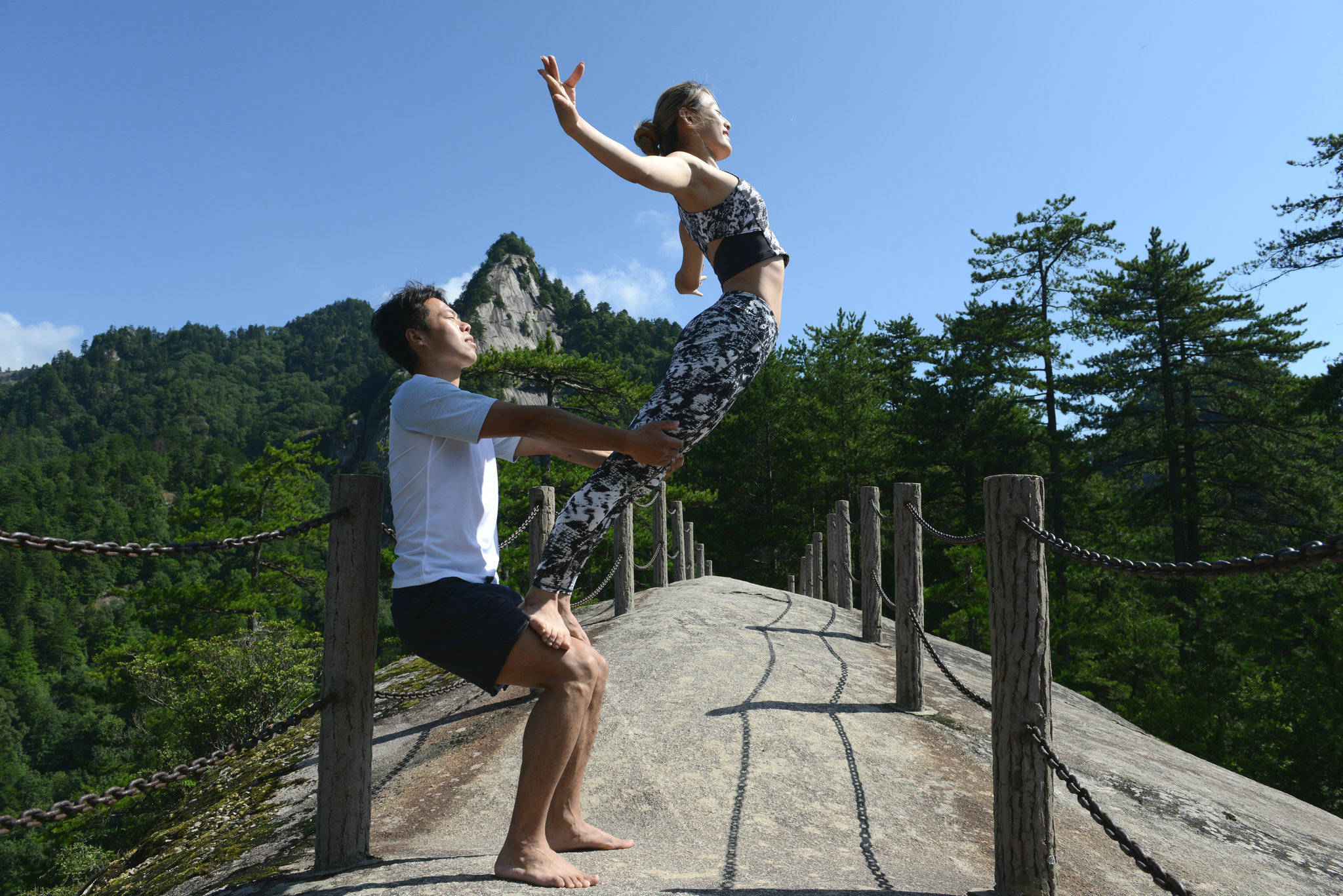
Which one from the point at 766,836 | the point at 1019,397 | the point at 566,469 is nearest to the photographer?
the point at 766,836

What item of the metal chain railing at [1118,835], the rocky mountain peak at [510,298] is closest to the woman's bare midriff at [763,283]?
the metal chain railing at [1118,835]

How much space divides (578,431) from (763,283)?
1.00 metres

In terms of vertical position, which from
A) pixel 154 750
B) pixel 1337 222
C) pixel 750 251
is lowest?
pixel 154 750

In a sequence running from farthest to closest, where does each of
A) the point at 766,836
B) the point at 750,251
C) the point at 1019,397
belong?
1. the point at 1019,397
2. the point at 766,836
3. the point at 750,251

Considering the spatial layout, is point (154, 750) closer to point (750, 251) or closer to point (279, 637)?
point (279, 637)

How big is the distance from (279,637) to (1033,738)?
2306 centimetres

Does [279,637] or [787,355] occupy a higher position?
[787,355]

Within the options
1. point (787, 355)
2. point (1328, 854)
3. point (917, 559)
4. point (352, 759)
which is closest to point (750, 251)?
point (352, 759)

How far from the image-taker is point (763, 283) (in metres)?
2.79

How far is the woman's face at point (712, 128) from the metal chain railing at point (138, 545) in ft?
6.44

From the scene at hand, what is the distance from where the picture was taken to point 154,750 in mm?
23719

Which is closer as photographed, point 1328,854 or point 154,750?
point 1328,854

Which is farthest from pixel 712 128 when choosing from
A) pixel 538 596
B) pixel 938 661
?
pixel 938 661

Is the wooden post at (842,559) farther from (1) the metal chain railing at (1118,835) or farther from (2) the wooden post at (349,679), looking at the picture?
(2) the wooden post at (349,679)
